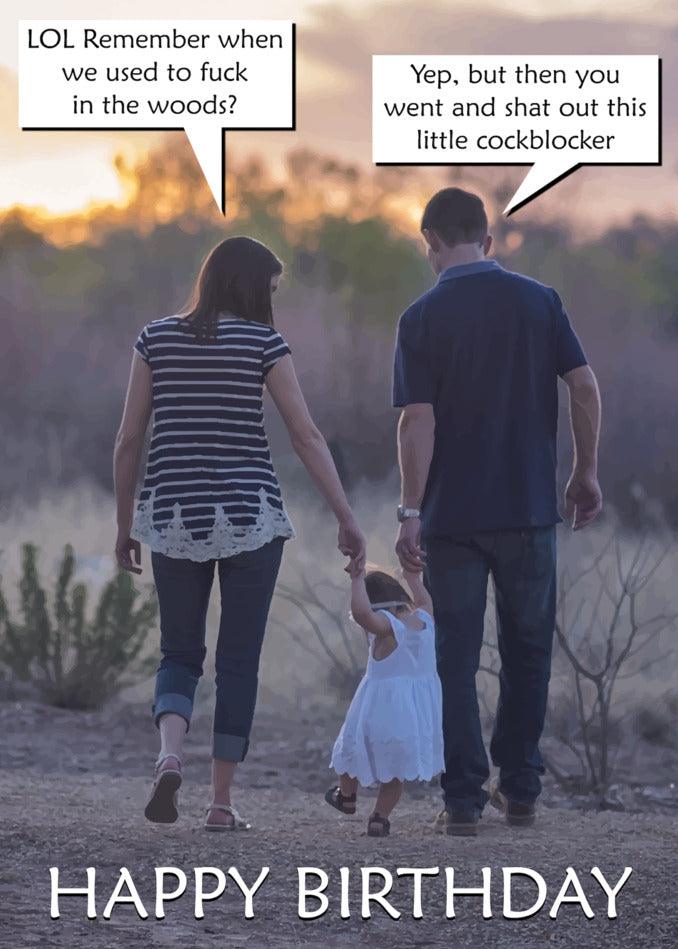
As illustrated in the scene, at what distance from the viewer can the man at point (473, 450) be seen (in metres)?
6.44

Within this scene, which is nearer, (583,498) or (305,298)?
(583,498)

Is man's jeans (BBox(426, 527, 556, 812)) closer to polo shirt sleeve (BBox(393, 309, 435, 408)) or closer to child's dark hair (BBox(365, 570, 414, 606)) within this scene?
child's dark hair (BBox(365, 570, 414, 606))

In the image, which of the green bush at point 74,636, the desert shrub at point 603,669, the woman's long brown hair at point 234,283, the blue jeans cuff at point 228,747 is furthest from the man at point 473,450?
the green bush at point 74,636

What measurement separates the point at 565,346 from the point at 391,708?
1.29 meters

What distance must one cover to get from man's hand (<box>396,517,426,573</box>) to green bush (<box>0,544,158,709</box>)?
4.80m

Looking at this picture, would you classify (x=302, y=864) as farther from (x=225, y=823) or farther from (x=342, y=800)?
(x=342, y=800)

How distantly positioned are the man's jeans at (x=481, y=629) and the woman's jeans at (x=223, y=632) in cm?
57

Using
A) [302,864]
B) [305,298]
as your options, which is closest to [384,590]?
[302,864]

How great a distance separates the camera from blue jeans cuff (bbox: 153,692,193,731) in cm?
637

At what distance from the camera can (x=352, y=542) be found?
20.5 ft

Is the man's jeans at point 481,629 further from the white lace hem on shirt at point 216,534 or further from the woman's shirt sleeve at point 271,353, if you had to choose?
the woman's shirt sleeve at point 271,353

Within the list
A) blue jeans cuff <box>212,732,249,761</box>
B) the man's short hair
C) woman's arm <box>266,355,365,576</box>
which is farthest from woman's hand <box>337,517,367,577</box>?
the man's short hair

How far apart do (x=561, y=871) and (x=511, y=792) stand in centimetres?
91

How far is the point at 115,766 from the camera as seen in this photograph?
30.7 ft
